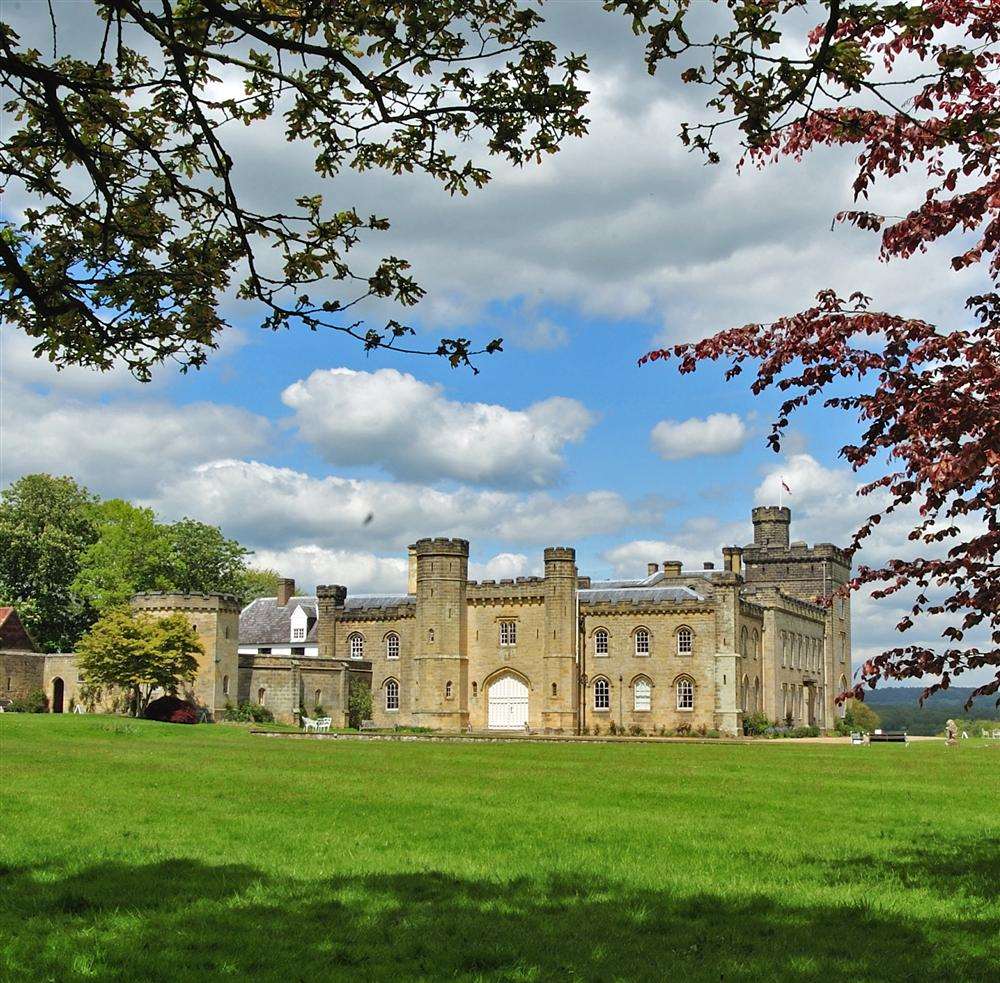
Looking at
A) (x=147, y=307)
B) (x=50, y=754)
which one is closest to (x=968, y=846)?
(x=147, y=307)

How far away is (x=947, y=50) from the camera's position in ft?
22.4

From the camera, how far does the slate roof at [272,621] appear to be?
2970 inches

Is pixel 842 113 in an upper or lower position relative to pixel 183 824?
upper

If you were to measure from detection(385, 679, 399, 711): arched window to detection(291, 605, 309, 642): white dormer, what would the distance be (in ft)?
25.5

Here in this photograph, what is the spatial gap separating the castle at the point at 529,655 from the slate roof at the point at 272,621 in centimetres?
420

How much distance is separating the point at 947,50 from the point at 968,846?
33.9 ft

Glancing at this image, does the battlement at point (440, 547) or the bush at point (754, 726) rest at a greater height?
the battlement at point (440, 547)

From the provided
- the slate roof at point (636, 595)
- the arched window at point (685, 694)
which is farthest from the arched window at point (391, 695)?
the arched window at point (685, 694)

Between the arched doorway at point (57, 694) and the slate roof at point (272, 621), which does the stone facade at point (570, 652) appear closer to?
the slate roof at point (272, 621)

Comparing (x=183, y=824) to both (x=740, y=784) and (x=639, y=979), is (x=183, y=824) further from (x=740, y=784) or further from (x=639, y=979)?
(x=740, y=784)

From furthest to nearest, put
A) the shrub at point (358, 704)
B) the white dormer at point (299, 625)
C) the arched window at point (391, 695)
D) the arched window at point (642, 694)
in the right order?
the white dormer at point (299, 625), the arched window at point (391, 695), the shrub at point (358, 704), the arched window at point (642, 694)

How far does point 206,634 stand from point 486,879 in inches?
2030

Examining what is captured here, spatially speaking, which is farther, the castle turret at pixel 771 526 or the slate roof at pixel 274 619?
the castle turret at pixel 771 526

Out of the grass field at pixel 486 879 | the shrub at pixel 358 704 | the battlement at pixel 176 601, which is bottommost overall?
the shrub at pixel 358 704
